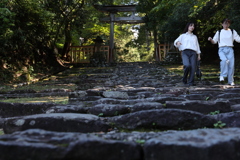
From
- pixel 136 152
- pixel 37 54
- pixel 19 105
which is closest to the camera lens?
pixel 136 152

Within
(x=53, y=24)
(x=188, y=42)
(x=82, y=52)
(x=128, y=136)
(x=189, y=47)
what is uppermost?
(x=53, y=24)

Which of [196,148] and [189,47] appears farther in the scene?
[189,47]

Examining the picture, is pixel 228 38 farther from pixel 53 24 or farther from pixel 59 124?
pixel 53 24

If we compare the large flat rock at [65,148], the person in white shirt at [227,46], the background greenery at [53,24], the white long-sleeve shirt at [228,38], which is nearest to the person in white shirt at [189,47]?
the person in white shirt at [227,46]

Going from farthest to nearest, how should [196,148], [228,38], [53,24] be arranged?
[53,24] < [228,38] < [196,148]

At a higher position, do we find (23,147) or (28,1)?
(28,1)

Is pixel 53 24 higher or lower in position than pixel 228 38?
higher

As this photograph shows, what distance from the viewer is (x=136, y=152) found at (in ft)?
5.33

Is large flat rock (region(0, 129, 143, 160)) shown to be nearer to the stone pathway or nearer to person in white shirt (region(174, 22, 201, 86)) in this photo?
the stone pathway

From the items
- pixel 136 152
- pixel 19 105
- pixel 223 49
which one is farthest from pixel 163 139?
pixel 223 49

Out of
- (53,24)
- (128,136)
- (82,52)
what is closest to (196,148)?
(128,136)

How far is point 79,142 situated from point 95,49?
1850 centimetres

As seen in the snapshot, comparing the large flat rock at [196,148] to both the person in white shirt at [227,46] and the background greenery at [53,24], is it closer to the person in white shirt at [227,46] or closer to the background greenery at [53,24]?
the person in white shirt at [227,46]

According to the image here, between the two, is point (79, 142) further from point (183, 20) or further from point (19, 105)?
point (183, 20)
